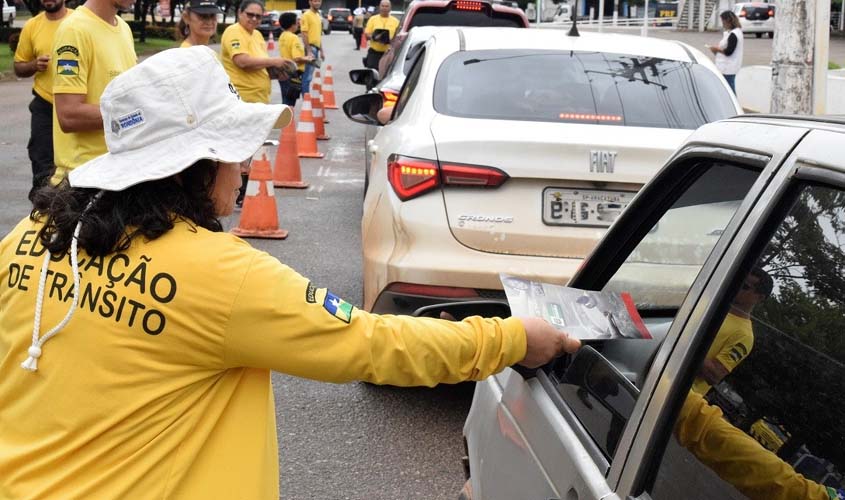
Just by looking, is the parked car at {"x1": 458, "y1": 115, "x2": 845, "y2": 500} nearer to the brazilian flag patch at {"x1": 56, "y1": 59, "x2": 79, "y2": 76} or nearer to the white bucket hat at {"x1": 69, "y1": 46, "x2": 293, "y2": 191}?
the white bucket hat at {"x1": 69, "y1": 46, "x2": 293, "y2": 191}

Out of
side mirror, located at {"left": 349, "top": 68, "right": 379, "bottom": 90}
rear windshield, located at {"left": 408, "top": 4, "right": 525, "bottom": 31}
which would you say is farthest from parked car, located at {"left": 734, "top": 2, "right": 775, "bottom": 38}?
side mirror, located at {"left": 349, "top": 68, "right": 379, "bottom": 90}

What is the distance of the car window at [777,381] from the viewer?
1548 mm

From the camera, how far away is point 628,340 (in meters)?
2.45

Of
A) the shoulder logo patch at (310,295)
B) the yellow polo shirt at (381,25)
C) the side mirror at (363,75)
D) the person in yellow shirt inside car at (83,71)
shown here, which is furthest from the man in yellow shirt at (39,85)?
the yellow polo shirt at (381,25)

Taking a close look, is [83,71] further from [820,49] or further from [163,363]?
[820,49]

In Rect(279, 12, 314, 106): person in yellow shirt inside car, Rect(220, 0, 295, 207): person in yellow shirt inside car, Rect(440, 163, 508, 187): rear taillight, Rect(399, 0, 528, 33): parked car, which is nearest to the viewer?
Rect(440, 163, 508, 187): rear taillight

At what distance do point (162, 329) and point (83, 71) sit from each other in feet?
11.6

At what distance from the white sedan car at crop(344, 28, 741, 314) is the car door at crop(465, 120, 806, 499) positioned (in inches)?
65.1

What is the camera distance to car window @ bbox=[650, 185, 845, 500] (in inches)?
60.9

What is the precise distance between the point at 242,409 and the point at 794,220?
1057 millimetres

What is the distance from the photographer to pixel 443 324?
2107mm

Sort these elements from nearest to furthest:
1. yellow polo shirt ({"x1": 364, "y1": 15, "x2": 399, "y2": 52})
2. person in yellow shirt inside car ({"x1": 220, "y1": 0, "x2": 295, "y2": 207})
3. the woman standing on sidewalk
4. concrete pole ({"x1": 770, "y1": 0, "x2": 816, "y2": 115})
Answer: concrete pole ({"x1": 770, "y1": 0, "x2": 816, "y2": 115})
person in yellow shirt inside car ({"x1": 220, "y1": 0, "x2": 295, "y2": 207})
the woman standing on sidewalk
yellow polo shirt ({"x1": 364, "y1": 15, "x2": 399, "y2": 52})

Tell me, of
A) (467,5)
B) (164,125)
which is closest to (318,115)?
(467,5)

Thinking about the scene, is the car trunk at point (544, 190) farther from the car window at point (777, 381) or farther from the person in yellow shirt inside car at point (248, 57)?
the person in yellow shirt inside car at point (248, 57)
